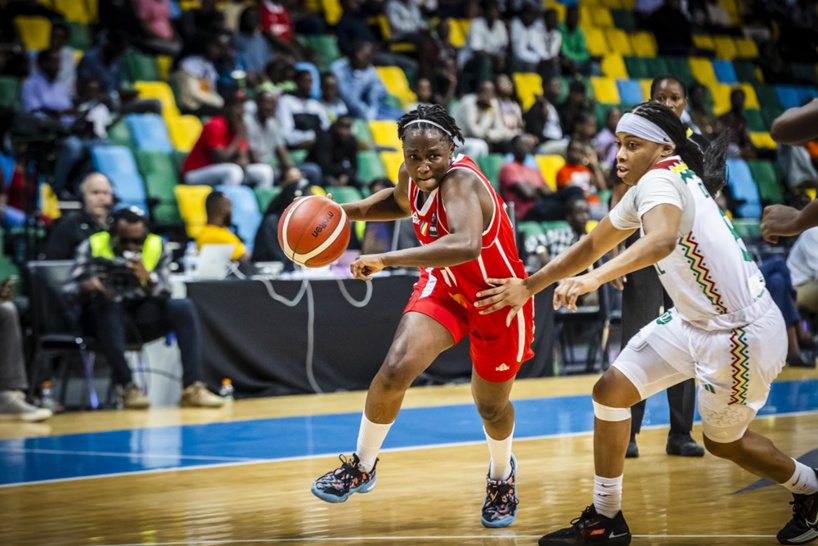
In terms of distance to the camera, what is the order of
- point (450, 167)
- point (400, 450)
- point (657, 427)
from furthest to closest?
1. point (657, 427)
2. point (400, 450)
3. point (450, 167)

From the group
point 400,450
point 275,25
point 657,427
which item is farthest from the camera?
point 275,25

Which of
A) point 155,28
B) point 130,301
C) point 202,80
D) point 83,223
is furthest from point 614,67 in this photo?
point 130,301

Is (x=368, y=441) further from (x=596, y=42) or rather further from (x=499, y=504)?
(x=596, y=42)

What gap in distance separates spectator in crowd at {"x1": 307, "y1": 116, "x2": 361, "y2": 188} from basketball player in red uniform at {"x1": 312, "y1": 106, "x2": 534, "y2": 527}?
7.40 m

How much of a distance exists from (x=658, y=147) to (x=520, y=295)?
725 mm

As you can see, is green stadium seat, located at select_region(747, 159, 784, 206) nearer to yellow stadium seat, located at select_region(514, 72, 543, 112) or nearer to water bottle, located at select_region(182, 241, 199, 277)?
yellow stadium seat, located at select_region(514, 72, 543, 112)

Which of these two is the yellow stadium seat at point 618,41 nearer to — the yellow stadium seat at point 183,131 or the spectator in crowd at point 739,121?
the spectator in crowd at point 739,121

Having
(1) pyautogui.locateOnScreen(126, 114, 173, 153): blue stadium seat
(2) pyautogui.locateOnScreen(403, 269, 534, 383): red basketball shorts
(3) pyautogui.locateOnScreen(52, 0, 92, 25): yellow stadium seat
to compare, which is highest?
(3) pyautogui.locateOnScreen(52, 0, 92, 25): yellow stadium seat

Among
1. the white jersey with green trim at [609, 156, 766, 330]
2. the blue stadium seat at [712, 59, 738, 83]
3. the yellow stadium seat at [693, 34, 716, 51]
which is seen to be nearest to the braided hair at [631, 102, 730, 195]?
the white jersey with green trim at [609, 156, 766, 330]

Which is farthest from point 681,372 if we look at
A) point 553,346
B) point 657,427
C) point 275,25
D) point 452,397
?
point 275,25

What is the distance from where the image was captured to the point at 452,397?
9648 mm

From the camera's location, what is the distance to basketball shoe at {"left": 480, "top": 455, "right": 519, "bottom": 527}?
464 cm

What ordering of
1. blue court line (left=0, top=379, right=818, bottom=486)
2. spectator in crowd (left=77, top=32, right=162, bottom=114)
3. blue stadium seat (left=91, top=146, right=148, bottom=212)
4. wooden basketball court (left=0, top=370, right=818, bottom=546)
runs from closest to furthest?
1. wooden basketball court (left=0, top=370, right=818, bottom=546)
2. blue court line (left=0, top=379, right=818, bottom=486)
3. blue stadium seat (left=91, top=146, right=148, bottom=212)
4. spectator in crowd (left=77, top=32, right=162, bottom=114)

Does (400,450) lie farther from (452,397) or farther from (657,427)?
(452,397)
